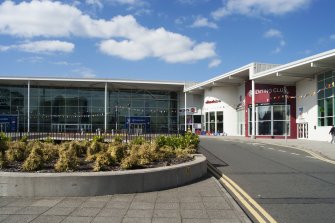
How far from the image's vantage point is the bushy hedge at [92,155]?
30.7 feet

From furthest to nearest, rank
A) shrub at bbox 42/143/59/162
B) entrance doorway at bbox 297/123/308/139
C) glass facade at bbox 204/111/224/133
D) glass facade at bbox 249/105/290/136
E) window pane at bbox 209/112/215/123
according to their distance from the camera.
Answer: window pane at bbox 209/112/215/123
glass facade at bbox 204/111/224/133
glass facade at bbox 249/105/290/136
entrance doorway at bbox 297/123/308/139
shrub at bbox 42/143/59/162

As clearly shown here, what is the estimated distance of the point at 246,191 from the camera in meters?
9.41

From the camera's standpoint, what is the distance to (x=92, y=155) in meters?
11.5

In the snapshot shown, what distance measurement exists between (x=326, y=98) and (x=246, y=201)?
102 ft

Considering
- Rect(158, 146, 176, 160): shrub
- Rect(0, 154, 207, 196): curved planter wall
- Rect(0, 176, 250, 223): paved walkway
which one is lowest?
Rect(0, 176, 250, 223): paved walkway

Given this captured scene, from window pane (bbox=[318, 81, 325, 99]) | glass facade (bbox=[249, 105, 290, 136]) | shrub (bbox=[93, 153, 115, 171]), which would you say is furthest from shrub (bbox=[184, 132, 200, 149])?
glass facade (bbox=[249, 105, 290, 136])

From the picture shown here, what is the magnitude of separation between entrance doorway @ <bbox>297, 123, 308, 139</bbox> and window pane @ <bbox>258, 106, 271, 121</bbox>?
3707 mm

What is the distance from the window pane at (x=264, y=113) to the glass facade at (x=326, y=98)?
8.22 m

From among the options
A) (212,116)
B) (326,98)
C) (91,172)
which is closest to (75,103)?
(212,116)

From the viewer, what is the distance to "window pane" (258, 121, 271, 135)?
4586 centimetres

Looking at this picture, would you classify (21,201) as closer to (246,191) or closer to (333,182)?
(246,191)

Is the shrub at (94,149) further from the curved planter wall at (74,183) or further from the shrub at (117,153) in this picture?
the curved planter wall at (74,183)

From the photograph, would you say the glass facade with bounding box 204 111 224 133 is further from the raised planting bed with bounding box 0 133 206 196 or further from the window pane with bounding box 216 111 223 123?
the raised planting bed with bounding box 0 133 206 196

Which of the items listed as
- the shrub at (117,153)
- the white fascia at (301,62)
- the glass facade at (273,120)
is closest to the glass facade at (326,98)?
the white fascia at (301,62)
